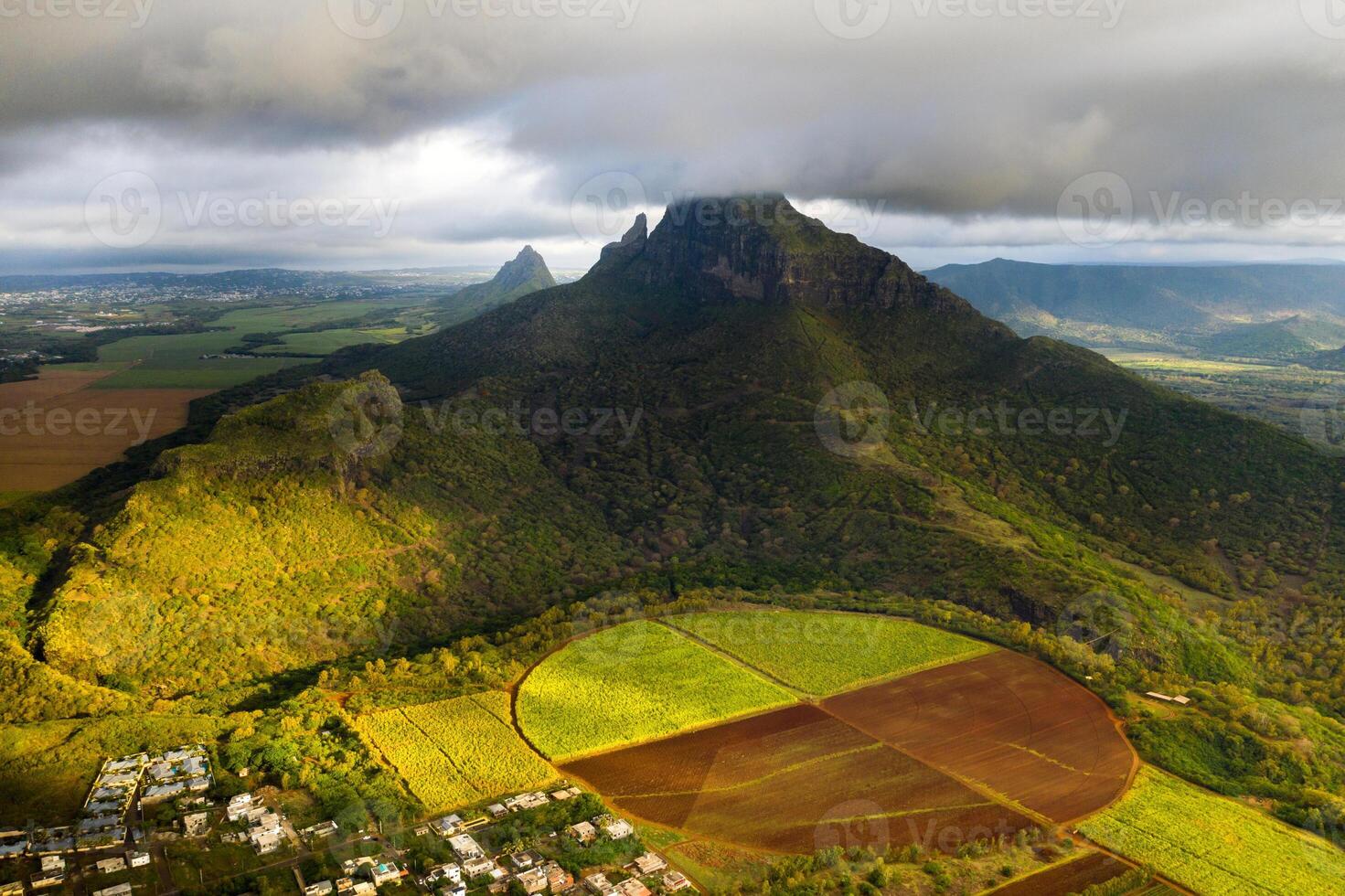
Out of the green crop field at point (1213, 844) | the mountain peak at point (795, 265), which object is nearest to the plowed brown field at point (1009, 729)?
the green crop field at point (1213, 844)

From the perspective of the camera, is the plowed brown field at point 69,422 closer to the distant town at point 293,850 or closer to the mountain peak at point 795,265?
the distant town at point 293,850

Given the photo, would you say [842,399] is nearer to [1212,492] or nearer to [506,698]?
[1212,492]

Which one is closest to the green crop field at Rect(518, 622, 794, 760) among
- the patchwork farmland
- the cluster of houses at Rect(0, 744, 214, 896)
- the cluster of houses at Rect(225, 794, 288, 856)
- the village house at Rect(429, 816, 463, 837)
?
the patchwork farmland

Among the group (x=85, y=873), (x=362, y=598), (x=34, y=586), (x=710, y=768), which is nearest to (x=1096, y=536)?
(x=710, y=768)

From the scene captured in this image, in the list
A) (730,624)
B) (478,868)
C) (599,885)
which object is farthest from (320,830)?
(730,624)

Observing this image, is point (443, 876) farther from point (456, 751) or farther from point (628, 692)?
point (628, 692)
